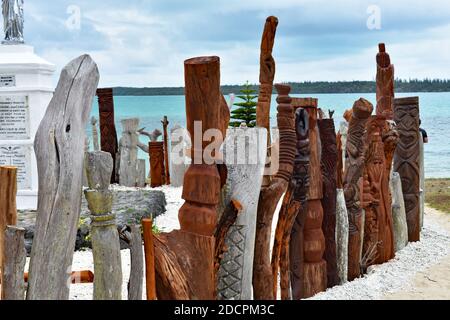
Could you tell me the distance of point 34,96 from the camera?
8.94m

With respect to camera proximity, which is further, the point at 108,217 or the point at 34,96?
the point at 34,96

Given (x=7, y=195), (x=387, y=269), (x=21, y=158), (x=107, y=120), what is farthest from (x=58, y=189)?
(x=107, y=120)

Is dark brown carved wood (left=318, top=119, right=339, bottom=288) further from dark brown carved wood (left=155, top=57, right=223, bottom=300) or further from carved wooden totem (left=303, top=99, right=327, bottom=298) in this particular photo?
dark brown carved wood (left=155, top=57, right=223, bottom=300)

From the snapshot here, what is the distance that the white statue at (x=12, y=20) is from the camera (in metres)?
9.29

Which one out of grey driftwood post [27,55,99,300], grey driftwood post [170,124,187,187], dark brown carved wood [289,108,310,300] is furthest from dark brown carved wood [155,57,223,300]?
grey driftwood post [170,124,187,187]

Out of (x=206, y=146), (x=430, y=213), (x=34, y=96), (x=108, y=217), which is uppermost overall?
(x=34, y=96)

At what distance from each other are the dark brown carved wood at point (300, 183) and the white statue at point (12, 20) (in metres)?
6.39

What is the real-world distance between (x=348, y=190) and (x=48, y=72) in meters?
5.54

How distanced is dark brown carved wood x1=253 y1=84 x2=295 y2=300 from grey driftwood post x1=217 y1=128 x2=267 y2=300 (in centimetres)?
17

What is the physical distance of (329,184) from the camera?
4895 millimetres

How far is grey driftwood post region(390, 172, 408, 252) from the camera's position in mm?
6676

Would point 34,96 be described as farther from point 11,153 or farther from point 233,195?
point 233,195

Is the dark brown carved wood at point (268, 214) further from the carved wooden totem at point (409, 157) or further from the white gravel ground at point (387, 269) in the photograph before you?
the carved wooden totem at point (409, 157)
